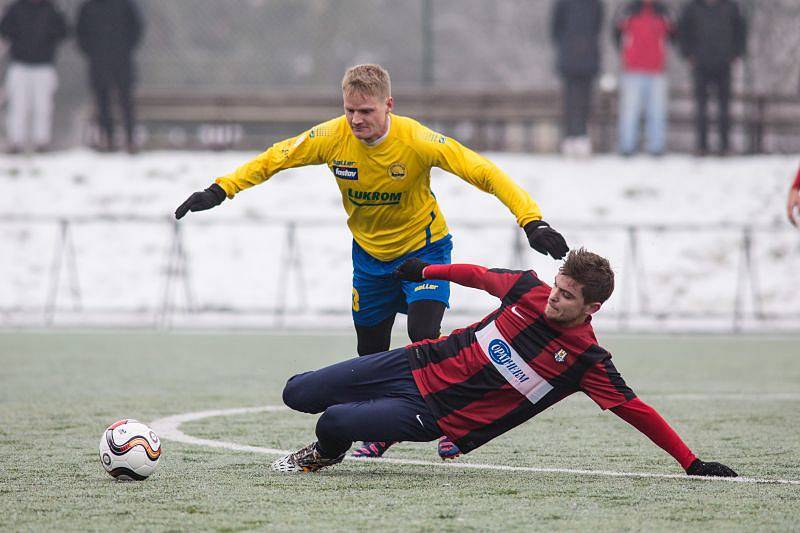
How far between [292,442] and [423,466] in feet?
3.39

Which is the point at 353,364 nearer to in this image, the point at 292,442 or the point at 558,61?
the point at 292,442

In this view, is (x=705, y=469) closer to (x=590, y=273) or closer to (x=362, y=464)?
(x=590, y=273)

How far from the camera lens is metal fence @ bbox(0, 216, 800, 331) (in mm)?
16938

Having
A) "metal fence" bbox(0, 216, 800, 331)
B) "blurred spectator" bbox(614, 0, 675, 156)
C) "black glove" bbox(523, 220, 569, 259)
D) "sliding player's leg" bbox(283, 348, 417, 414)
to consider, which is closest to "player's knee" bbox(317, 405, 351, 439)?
"sliding player's leg" bbox(283, 348, 417, 414)

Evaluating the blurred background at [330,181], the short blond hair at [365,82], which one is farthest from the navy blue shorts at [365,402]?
the blurred background at [330,181]

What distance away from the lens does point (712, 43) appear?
19031 mm

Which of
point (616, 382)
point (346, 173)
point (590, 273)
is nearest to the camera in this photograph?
point (590, 273)

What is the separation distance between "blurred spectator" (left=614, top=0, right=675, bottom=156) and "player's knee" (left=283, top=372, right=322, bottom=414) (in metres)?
13.7

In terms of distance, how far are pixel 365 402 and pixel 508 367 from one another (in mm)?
696

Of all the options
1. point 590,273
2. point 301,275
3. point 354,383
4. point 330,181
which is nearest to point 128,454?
point 354,383

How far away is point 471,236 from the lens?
18.5 meters

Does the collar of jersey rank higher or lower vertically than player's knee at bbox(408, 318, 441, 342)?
higher

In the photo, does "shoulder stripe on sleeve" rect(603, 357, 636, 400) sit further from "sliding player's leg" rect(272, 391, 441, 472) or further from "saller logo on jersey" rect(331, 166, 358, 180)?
"saller logo on jersey" rect(331, 166, 358, 180)

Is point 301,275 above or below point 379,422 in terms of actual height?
below
